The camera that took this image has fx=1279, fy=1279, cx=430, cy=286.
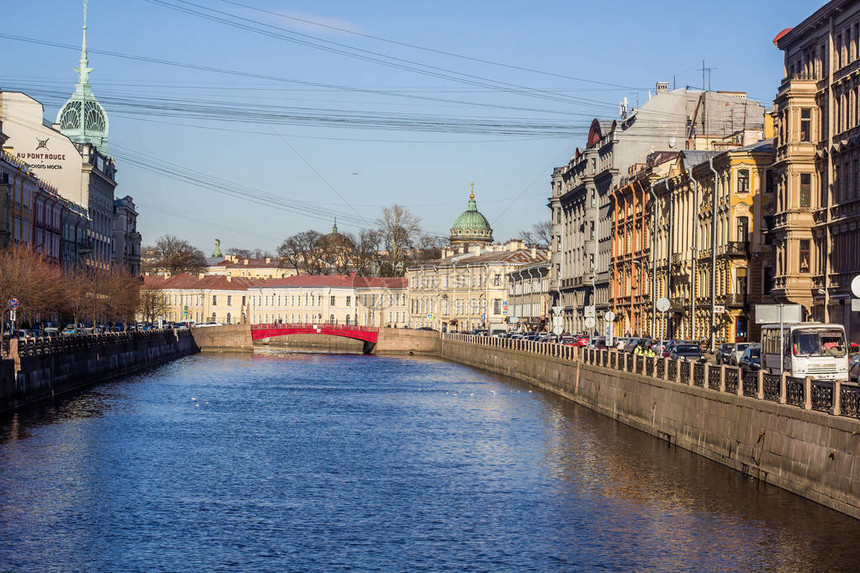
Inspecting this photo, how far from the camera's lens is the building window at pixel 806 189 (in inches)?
2253

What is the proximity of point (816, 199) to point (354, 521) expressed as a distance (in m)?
36.1

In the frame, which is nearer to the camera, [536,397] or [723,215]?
[536,397]

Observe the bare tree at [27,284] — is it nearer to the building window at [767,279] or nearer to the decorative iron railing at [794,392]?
the building window at [767,279]

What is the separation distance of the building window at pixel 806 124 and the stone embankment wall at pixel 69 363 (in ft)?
113

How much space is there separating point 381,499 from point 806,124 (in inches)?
1371

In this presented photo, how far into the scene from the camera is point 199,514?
27.9 metres

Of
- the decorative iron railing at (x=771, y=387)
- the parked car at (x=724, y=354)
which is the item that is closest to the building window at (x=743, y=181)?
the parked car at (x=724, y=354)

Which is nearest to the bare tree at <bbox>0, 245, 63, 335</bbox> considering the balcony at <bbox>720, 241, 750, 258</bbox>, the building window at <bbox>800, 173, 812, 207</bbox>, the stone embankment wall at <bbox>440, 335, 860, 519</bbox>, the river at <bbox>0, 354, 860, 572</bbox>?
the river at <bbox>0, 354, 860, 572</bbox>

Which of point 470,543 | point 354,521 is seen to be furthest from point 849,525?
point 354,521

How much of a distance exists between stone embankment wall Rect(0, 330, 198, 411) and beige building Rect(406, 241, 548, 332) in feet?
211

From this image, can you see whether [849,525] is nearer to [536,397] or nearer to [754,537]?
[754,537]

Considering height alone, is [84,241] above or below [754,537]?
above

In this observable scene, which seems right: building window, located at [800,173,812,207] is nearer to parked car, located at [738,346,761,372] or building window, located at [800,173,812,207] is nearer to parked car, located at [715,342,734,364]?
parked car, located at [715,342,734,364]

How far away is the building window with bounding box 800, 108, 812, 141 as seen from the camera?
57000mm
